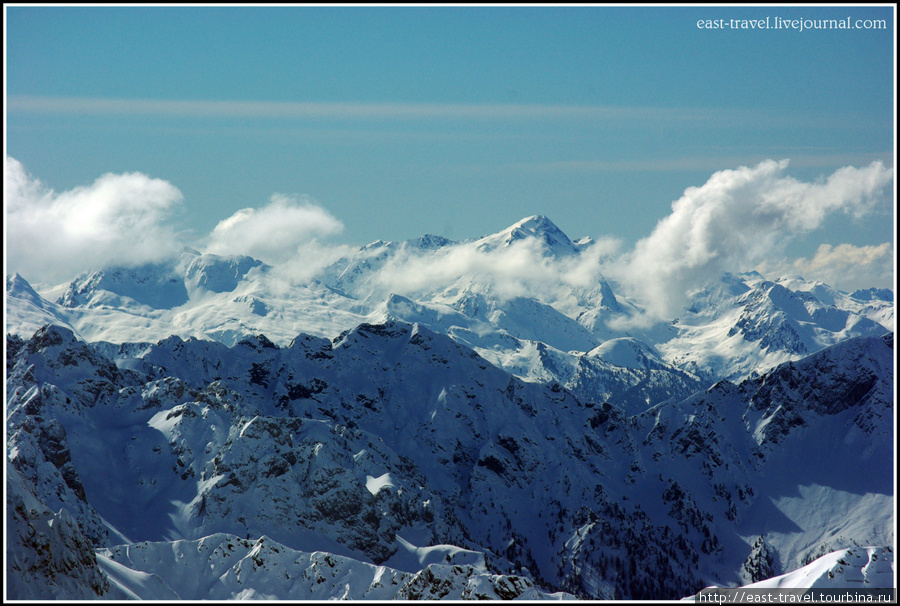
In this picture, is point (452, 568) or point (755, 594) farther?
point (452, 568)

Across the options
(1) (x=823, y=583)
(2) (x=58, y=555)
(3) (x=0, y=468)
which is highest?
(3) (x=0, y=468)

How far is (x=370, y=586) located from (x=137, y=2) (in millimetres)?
145790

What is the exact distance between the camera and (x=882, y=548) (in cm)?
15088

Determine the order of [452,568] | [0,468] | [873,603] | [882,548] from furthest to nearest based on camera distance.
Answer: [452,568] < [882,548] < [873,603] < [0,468]

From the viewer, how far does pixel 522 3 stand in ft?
277

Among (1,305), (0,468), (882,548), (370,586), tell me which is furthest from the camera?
(370,586)

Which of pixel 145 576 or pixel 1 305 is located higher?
pixel 1 305

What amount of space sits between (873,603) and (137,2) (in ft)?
418

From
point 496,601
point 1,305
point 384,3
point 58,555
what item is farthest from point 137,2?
point 496,601

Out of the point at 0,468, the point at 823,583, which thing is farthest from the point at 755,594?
the point at 0,468

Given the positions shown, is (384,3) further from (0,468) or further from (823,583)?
(823,583)

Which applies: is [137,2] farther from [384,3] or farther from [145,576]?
[145,576]

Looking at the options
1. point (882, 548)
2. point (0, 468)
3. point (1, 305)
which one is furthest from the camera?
point (882, 548)

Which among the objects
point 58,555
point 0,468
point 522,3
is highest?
point 522,3
